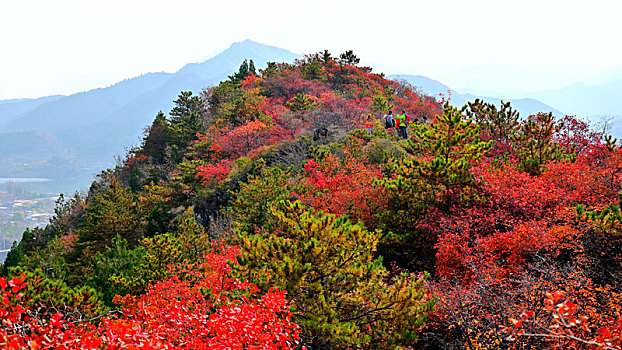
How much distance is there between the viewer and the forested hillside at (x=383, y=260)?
7715mm

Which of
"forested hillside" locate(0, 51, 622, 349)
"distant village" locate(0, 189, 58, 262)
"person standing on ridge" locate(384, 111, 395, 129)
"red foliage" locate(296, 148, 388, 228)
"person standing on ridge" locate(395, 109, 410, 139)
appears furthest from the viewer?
"distant village" locate(0, 189, 58, 262)

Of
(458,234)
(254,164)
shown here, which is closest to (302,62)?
(254,164)

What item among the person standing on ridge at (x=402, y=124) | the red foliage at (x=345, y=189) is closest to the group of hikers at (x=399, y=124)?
the person standing on ridge at (x=402, y=124)

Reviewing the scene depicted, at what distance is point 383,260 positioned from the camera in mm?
15227

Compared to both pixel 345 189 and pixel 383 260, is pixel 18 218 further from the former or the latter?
pixel 383 260

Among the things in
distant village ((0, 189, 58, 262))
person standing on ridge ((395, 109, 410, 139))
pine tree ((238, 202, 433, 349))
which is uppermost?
person standing on ridge ((395, 109, 410, 139))

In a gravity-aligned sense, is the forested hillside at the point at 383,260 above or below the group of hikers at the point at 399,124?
below

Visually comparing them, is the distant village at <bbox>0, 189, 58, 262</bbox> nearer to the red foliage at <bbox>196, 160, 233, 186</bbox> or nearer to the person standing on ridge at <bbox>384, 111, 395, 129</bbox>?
Answer: the red foliage at <bbox>196, 160, 233, 186</bbox>

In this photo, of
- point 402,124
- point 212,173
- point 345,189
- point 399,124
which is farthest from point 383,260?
point 212,173

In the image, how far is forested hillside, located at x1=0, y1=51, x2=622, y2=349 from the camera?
7715mm

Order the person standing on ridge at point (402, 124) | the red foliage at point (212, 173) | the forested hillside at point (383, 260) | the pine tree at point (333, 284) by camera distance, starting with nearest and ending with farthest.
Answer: the forested hillside at point (383, 260) → the pine tree at point (333, 284) → the person standing on ridge at point (402, 124) → the red foliage at point (212, 173)

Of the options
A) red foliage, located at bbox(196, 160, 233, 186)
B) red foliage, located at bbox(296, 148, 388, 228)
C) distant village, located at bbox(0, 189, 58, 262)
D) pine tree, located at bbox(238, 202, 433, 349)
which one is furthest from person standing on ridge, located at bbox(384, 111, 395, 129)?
distant village, located at bbox(0, 189, 58, 262)

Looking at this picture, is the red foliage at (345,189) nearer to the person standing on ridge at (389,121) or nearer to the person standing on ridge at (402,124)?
the person standing on ridge at (402,124)

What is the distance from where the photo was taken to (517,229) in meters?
11.9
